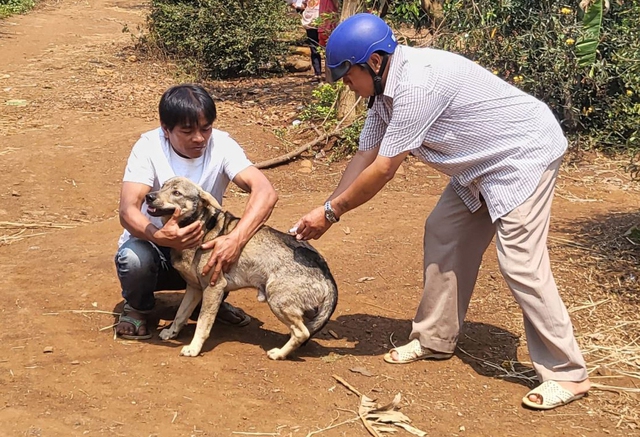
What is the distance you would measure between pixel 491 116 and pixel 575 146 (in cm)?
577

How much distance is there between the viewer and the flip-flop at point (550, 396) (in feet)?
14.1

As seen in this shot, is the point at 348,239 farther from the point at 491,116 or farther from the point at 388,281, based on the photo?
the point at 491,116

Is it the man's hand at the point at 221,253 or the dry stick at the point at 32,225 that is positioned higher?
the man's hand at the point at 221,253

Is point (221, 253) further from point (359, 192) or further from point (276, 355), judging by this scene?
point (359, 192)

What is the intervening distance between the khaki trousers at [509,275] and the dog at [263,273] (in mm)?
644

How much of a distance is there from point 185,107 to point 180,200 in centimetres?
54

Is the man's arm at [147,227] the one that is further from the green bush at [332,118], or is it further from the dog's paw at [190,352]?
the green bush at [332,118]

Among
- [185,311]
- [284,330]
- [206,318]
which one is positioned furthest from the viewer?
[284,330]

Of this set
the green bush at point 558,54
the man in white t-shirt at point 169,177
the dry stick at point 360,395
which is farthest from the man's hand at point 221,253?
the green bush at point 558,54

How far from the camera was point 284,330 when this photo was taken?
5.36 metres

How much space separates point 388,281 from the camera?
615 cm

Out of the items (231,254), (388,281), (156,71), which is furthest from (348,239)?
(156,71)

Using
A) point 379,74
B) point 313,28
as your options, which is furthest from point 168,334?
point 313,28

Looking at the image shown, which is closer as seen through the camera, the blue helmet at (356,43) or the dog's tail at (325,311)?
the blue helmet at (356,43)
